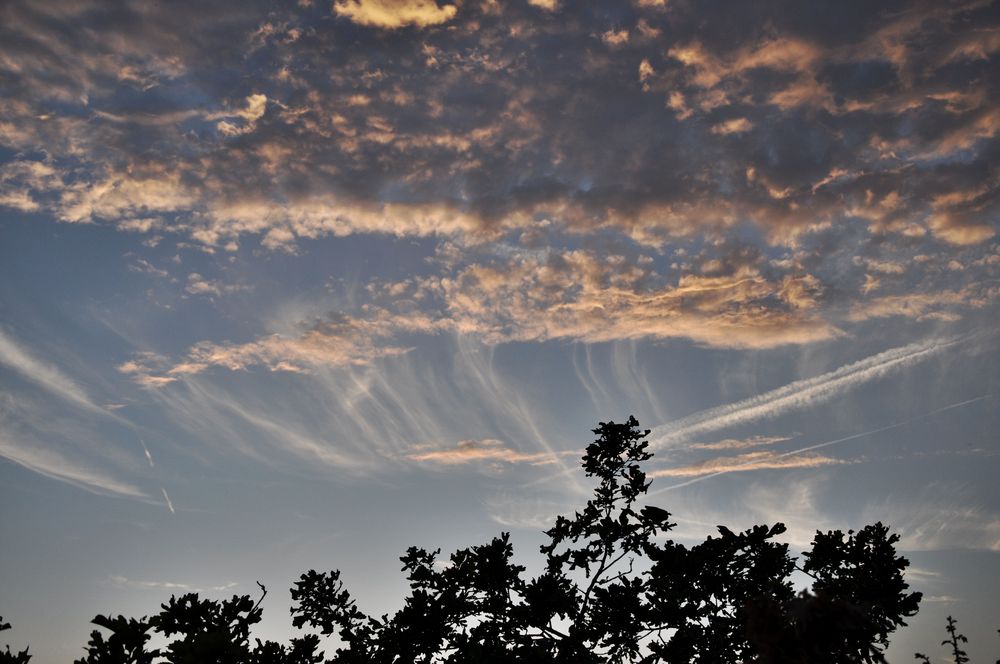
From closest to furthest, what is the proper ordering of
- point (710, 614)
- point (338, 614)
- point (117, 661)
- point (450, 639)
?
point (117, 661), point (710, 614), point (450, 639), point (338, 614)

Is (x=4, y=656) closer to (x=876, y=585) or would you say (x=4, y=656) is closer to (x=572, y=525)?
(x=572, y=525)

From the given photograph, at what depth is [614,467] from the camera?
25203 millimetres

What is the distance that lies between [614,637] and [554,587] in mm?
2825

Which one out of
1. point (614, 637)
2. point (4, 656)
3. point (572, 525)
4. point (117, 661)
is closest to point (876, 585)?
point (614, 637)

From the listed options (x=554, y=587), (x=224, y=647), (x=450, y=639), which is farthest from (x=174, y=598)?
(x=554, y=587)

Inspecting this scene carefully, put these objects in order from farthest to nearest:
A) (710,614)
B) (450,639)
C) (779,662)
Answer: (450,639) → (710,614) → (779,662)

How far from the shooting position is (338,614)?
27.0m

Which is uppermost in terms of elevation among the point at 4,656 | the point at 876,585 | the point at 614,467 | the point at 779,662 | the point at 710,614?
the point at 614,467

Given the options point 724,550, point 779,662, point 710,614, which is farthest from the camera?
point 724,550

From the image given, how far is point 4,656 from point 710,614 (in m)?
21.4

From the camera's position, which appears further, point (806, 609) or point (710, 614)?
point (710, 614)

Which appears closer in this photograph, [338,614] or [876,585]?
[876,585]

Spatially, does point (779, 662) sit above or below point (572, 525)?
below

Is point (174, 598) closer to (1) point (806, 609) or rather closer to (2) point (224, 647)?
(2) point (224, 647)
